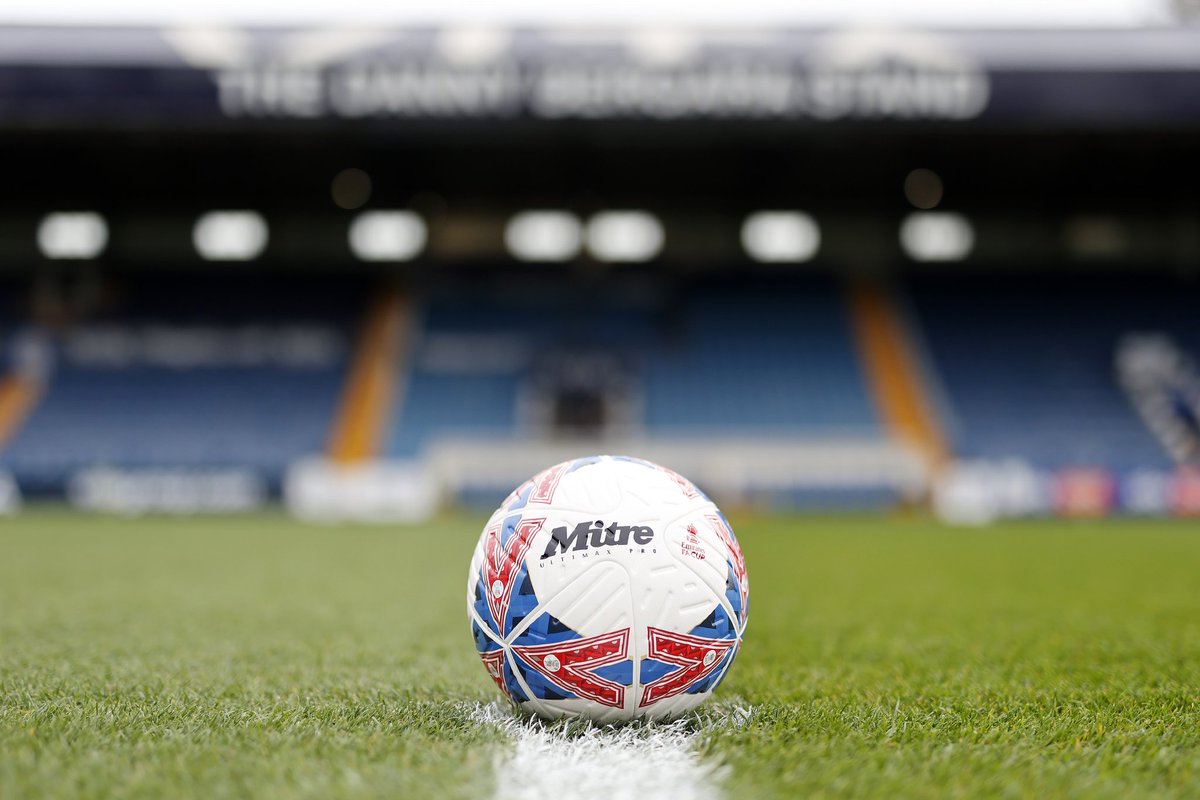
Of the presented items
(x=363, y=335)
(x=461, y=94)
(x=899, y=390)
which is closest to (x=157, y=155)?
(x=363, y=335)

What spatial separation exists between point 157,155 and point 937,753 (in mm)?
17446

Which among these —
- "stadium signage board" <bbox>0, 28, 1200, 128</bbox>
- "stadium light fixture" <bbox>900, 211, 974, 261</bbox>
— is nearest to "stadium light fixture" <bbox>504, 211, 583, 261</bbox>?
"stadium signage board" <bbox>0, 28, 1200, 128</bbox>

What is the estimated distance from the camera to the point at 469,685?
273cm

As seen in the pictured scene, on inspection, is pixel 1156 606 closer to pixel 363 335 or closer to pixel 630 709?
pixel 630 709

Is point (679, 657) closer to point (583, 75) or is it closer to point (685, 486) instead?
point (685, 486)

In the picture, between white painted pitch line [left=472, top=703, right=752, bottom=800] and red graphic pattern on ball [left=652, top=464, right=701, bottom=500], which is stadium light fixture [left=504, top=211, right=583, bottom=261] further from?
white painted pitch line [left=472, top=703, right=752, bottom=800]

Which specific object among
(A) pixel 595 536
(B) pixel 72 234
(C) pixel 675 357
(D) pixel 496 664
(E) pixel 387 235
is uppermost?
(B) pixel 72 234

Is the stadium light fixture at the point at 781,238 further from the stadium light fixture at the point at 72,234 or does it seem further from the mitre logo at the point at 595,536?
the mitre logo at the point at 595,536

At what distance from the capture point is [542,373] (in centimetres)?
1753

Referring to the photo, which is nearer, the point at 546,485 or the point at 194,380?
the point at 546,485

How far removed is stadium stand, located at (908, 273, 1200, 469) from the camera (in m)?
15.7

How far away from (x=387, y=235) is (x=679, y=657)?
18.3 meters

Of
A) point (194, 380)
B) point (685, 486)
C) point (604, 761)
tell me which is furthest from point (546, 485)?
point (194, 380)

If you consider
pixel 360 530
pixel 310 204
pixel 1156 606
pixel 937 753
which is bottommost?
pixel 360 530
